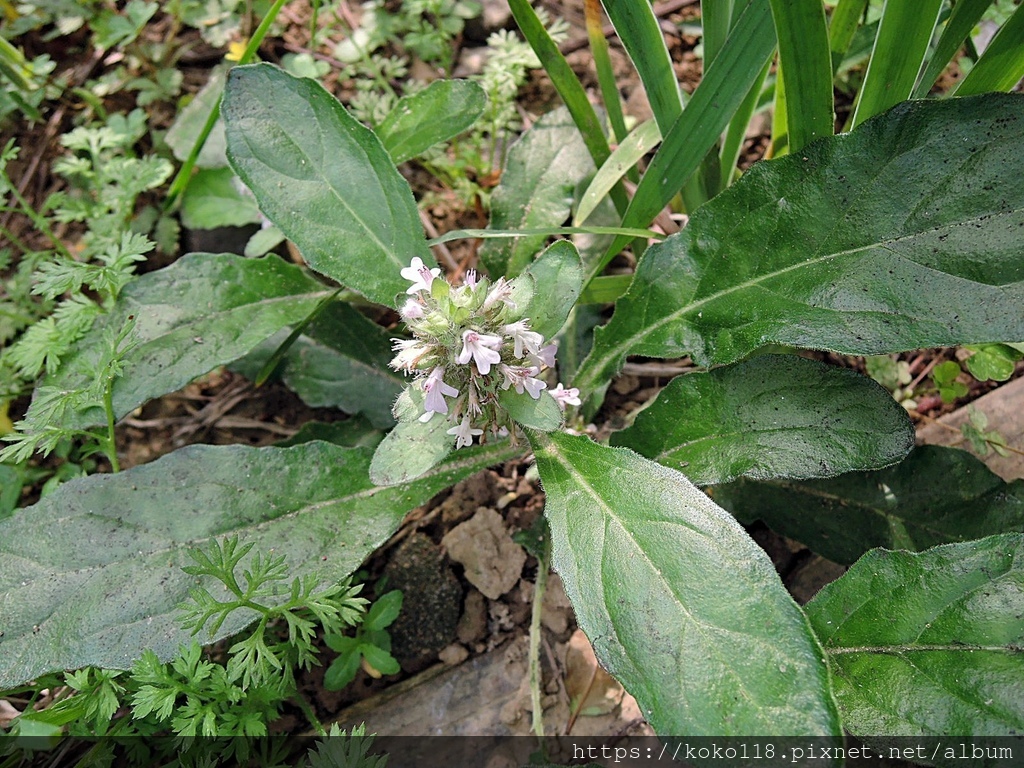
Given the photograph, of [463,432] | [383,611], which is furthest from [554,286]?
[383,611]

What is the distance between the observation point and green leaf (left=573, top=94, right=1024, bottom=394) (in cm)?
152

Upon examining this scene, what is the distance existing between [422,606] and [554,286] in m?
1.08

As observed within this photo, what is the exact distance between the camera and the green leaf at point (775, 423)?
64.9 inches

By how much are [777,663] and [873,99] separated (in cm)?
130

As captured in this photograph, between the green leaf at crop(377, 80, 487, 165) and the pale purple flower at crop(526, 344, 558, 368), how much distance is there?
0.78 meters

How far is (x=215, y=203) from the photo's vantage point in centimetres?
283

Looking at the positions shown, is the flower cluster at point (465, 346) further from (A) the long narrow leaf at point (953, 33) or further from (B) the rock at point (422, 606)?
(A) the long narrow leaf at point (953, 33)

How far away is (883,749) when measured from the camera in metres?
1.55

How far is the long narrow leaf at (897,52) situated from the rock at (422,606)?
166 centimetres

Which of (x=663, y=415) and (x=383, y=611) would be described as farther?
(x=383, y=611)

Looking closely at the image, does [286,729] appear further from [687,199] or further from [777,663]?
[687,199]

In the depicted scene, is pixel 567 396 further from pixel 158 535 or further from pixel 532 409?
pixel 158 535

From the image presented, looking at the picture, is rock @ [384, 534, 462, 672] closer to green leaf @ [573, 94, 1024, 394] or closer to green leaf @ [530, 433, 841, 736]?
green leaf @ [530, 433, 841, 736]

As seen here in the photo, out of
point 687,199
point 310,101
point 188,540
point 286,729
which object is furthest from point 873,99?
point 286,729
